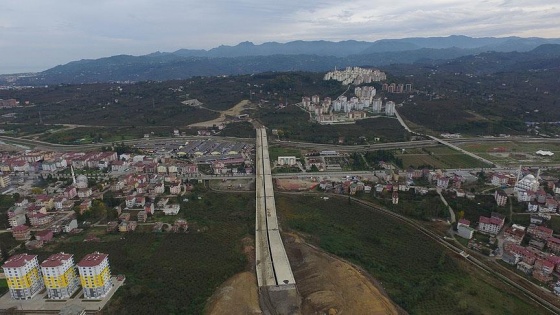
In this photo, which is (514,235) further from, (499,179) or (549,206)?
(499,179)

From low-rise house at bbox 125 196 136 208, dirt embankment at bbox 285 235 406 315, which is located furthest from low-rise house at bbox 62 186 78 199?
dirt embankment at bbox 285 235 406 315

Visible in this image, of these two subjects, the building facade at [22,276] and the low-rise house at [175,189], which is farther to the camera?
the low-rise house at [175,189]

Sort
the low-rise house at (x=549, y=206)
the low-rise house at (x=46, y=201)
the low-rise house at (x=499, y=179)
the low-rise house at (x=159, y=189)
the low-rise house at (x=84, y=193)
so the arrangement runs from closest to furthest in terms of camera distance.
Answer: the low-rise house at (x=549, y=206) → the low-rise house at (x=46, y=201) → the low-rise house at (x=84, y=193) → the low-rise house at (x=159, y=189) → the low-rise house at (x=499, y=179)

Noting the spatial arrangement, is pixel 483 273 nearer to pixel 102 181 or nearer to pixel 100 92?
pixel 102 181

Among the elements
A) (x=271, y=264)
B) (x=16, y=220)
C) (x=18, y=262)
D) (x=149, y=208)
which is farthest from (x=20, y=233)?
(x=271, y=264)

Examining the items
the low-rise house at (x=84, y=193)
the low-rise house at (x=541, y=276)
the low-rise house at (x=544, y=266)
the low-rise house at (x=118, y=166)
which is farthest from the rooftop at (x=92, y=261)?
the low-rise house at (x=544, y=266)

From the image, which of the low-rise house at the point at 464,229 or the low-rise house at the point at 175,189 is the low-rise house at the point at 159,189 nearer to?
the low-rise house at the point at 175,189
